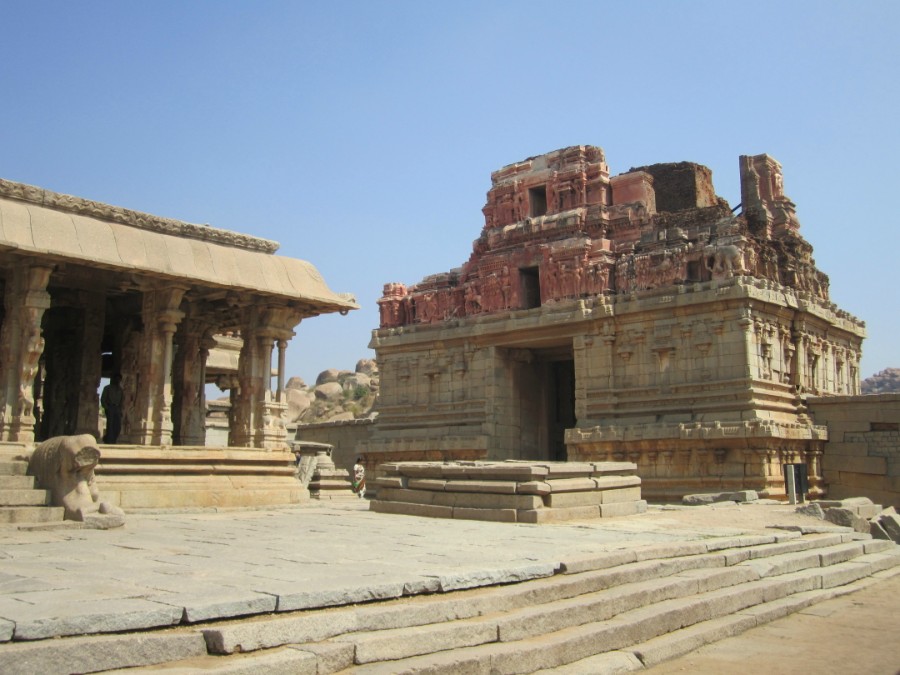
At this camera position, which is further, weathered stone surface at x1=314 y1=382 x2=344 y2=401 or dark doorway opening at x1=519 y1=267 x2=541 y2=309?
weathered stone surface at x1=314 y1=382 x2=344 y2=401

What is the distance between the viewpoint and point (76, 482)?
34.6 ft

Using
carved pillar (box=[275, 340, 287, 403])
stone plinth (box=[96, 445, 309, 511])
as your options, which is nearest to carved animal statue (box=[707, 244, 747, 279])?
carved pillar (box=[275, 340, 287, 403])

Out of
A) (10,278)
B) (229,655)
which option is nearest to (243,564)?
(229,655)

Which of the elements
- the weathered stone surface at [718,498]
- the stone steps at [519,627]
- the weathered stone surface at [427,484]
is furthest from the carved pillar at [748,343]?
the stone steps at [519,627]

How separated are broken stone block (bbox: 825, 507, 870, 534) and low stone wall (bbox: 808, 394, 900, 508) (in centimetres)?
960

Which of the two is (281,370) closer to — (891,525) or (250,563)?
(250,563)

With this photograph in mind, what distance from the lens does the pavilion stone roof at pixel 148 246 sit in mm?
13258

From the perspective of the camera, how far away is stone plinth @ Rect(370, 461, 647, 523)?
37.6ft

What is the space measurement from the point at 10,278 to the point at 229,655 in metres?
11.6

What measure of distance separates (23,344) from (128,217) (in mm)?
2963

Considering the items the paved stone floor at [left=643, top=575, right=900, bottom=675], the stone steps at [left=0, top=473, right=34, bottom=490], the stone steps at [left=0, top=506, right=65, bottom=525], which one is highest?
the stone steps at [left=0, top=473, right=34, bottom=490]

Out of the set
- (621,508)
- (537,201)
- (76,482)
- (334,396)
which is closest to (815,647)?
(621,508)

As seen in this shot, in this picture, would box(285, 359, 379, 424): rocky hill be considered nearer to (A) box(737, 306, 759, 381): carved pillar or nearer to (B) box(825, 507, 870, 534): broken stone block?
(A) box(737, 306, 759, 381): carved pillar

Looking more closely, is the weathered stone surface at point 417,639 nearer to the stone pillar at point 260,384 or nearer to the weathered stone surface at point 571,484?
the weathered stone surface at point 571,484
